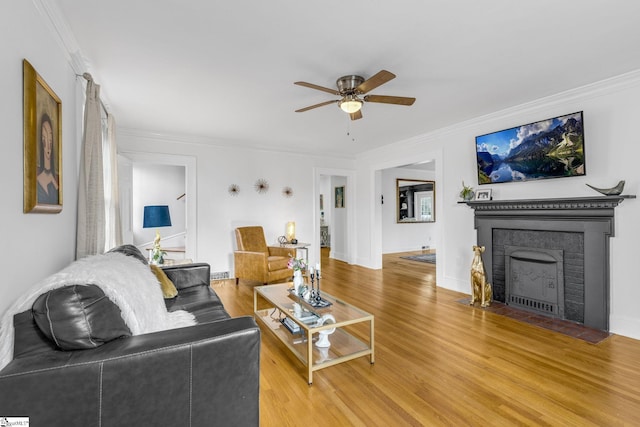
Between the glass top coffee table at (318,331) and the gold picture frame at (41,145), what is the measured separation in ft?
5.72

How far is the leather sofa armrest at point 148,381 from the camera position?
3.46ft

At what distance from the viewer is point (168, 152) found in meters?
4.84

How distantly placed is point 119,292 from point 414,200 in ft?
25.4

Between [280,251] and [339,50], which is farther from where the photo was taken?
[280,251]

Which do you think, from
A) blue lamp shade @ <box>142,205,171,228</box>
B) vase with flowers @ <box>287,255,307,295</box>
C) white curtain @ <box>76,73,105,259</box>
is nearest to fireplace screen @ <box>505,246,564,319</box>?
vase with flowers @ <box>287,255,307,295</box>

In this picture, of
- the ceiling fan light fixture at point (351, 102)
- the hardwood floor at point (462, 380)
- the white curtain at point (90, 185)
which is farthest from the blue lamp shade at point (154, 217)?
the ceiling fan light fixture at point (351, 102)

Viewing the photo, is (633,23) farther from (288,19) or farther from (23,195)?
(23,195)

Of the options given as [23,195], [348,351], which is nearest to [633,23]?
[348,351]

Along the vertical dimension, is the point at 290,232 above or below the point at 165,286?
above

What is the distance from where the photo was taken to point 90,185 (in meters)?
2.34

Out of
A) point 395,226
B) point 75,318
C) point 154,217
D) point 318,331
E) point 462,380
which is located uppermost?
point 154,217

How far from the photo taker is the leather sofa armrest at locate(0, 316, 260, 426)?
106 centimetres

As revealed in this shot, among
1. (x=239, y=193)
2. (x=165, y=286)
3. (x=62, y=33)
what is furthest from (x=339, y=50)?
(x=239, y=193)

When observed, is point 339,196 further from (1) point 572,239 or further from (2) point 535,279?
(1) point 572,239
